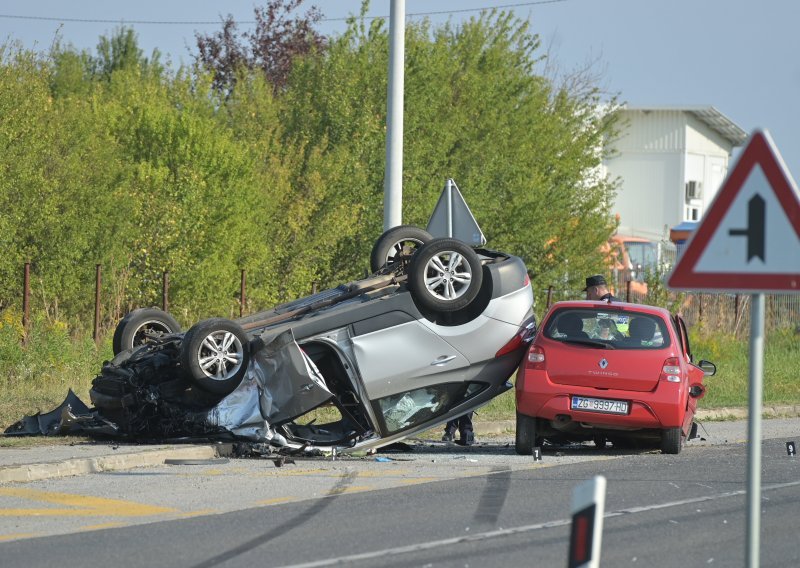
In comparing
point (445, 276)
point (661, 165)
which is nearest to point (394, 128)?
point (445, 276)

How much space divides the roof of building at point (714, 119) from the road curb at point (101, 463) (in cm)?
6578

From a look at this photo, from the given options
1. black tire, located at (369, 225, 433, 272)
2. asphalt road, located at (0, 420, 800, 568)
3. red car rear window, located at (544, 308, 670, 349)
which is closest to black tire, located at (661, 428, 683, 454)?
asphalt road, located at (0, 420, 800, 568)

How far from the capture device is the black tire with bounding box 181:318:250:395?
1281 cm

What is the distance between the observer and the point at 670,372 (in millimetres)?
13570

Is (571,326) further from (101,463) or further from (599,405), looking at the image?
(101,463)

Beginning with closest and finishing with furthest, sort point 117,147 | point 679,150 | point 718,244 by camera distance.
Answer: point 718,244, point 117,147, point 679,150

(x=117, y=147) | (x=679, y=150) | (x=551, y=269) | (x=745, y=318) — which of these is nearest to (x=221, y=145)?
(x=117, y=147)

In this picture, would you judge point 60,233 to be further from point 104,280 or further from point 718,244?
point 718,244

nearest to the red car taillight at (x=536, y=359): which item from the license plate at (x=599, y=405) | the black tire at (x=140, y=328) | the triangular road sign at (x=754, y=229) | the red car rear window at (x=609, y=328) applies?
the red car rear window at (x=609, y=328)

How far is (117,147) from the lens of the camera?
91.6ft

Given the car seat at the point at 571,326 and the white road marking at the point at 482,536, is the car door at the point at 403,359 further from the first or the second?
the white road marking at the point at 482,536

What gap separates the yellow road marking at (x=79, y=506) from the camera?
9.63 meters

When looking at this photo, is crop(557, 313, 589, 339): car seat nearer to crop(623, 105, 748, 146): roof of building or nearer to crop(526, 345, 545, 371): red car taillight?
crop(526, 345, 545, 371): red car taillight

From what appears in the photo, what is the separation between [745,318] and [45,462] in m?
23.6
